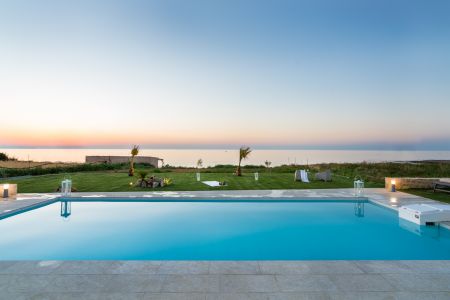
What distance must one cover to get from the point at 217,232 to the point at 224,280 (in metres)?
3.05

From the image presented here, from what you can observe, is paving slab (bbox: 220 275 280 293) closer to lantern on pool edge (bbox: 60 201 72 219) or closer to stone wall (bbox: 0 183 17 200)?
lantern on pool edge (bbox: 60 201 72 219)

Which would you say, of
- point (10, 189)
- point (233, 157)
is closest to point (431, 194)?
point (10, 189)

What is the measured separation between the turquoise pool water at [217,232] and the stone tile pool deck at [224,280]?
1.14 meters

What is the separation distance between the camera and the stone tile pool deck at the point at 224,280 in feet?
9.72

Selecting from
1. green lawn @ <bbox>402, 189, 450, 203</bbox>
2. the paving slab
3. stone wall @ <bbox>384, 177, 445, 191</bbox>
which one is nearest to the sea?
stone wall @ <bbox>384, 177, 445, 191</bbox>

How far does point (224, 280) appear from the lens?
10.8ft

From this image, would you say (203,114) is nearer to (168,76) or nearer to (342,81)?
(168,76)

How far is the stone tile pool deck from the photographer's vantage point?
2.96m

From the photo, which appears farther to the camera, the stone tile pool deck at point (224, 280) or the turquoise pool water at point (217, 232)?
the turquoise pool water at point (217, 232)

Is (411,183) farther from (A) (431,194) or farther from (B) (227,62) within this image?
(B) (227,62)

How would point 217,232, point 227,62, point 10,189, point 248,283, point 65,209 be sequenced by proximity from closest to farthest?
1. point 248,283
2. point 217,232
3. point 65,209
4. point 10,189
5. point 227,62

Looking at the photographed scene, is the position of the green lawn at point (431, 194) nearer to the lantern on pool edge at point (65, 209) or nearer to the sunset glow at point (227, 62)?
the sunset glow at point (227, 62)

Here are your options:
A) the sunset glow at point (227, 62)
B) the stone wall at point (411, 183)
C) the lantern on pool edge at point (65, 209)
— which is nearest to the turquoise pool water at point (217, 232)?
the lantern on pool edge at point (65, 209)

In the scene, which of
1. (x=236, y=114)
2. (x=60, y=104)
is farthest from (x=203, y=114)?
(x=60, y=104)
